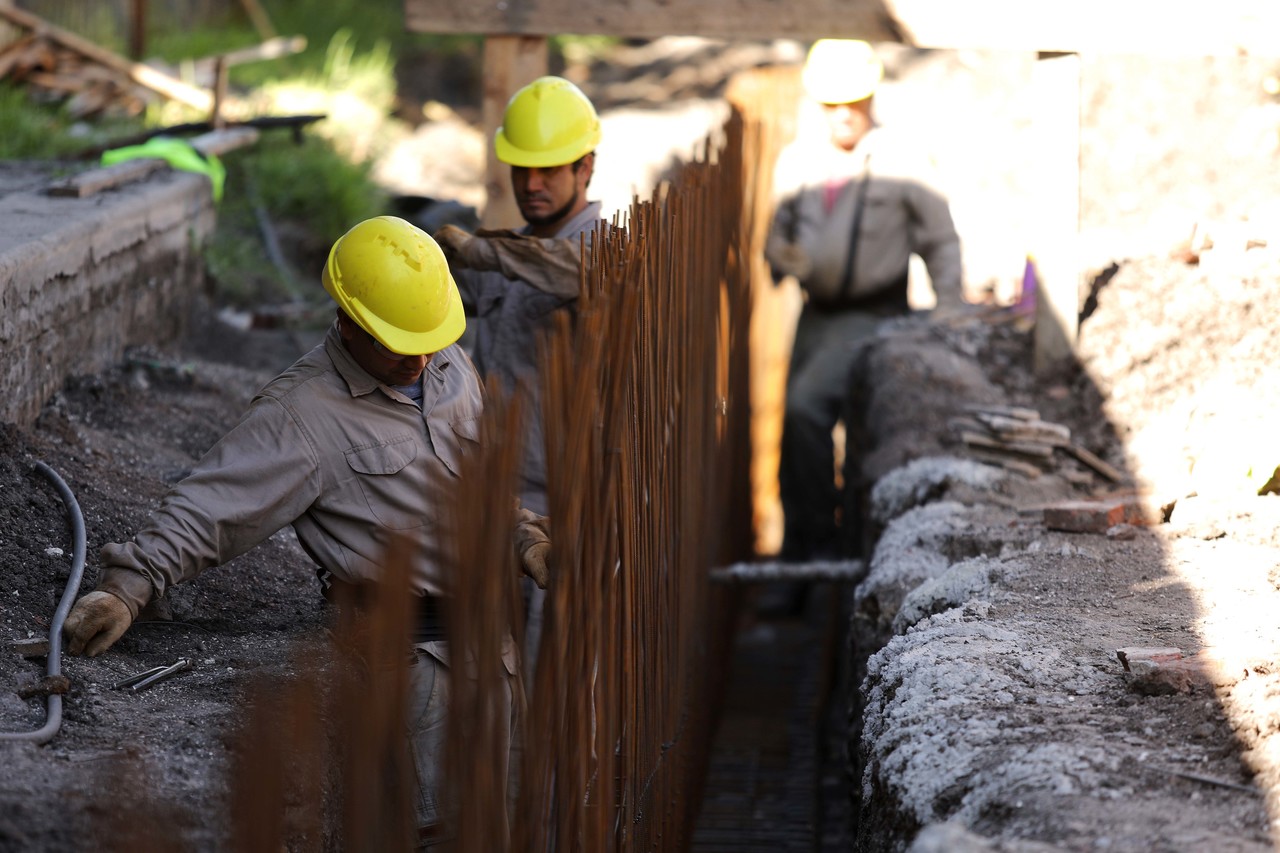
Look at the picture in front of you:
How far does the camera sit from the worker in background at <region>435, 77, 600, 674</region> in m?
4.02

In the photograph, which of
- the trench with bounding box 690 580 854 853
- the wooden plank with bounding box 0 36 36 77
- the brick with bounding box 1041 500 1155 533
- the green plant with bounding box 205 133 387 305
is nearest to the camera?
the brick with bounding box 1041 500 1155 533

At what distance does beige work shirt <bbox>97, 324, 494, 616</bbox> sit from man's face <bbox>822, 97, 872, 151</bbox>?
3550mm

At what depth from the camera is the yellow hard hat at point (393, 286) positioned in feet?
9.78

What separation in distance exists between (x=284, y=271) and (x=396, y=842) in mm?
5588

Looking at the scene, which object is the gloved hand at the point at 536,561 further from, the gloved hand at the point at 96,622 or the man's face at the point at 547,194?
the man's face at the point at 547,194

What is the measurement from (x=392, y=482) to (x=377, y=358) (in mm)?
272

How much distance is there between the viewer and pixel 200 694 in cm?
292

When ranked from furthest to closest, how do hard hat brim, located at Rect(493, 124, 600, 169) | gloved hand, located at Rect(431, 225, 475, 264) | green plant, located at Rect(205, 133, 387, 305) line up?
1. green plant, located at Rect(205, 133, 387, 305)
2. hard hat brim, located at Rect(493, 124, 600, 169)
3. gloved hand, located at Rect(431, 225, 475, 264)

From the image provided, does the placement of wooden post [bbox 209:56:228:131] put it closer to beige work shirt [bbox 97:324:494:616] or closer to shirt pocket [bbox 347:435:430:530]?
beige work shirt [bbox 97:324:494:616]

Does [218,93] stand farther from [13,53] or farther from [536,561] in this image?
[536,561]

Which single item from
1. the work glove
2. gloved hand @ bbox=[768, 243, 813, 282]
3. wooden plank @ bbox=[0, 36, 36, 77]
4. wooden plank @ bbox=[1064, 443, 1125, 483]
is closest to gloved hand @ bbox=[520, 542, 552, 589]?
the work glove

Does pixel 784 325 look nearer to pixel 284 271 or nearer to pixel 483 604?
pixel 284 271

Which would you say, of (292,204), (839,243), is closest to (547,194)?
(839,243)

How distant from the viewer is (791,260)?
253 inches
